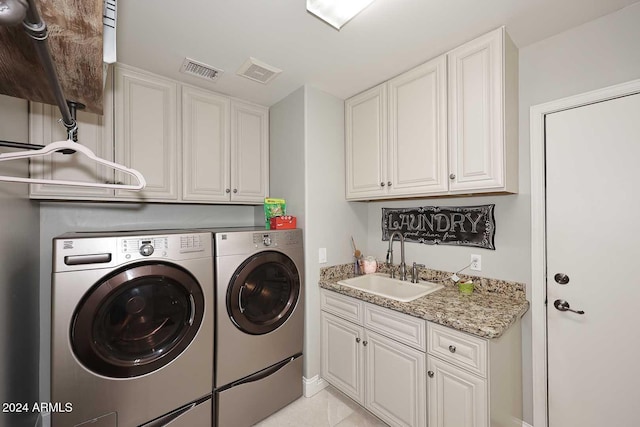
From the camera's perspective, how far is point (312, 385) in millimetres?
2152

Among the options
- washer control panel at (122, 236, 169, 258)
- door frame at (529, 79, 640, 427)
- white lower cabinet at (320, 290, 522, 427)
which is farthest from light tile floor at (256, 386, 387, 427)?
washer control panel at (122, 236, 169, 258)

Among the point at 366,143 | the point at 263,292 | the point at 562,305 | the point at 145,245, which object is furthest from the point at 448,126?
the point at 145,245

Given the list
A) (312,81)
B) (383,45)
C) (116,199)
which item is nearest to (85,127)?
(116,199)

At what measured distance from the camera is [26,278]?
4.94ft

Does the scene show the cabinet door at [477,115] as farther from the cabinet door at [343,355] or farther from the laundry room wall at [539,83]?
the cabinet door at [343,355]

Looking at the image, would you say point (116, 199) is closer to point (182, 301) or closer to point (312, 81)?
point (182, 301)

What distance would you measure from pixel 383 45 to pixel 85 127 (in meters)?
1.99

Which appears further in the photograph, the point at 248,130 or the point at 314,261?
the point at 248,130

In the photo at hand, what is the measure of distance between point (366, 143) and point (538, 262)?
4.74 ft

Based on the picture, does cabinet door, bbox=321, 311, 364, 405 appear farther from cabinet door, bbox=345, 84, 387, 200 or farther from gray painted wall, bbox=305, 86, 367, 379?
cabinet door, bbox=345, 84, 387, 200

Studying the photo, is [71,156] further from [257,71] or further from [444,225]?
[444,225]

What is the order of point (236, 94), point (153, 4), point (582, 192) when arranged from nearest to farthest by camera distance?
point (153, 4) < point (582, 192) < point (236, 94)

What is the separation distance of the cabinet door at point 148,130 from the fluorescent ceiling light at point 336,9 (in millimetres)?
1287

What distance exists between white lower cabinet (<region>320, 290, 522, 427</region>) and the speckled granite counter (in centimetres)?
6
